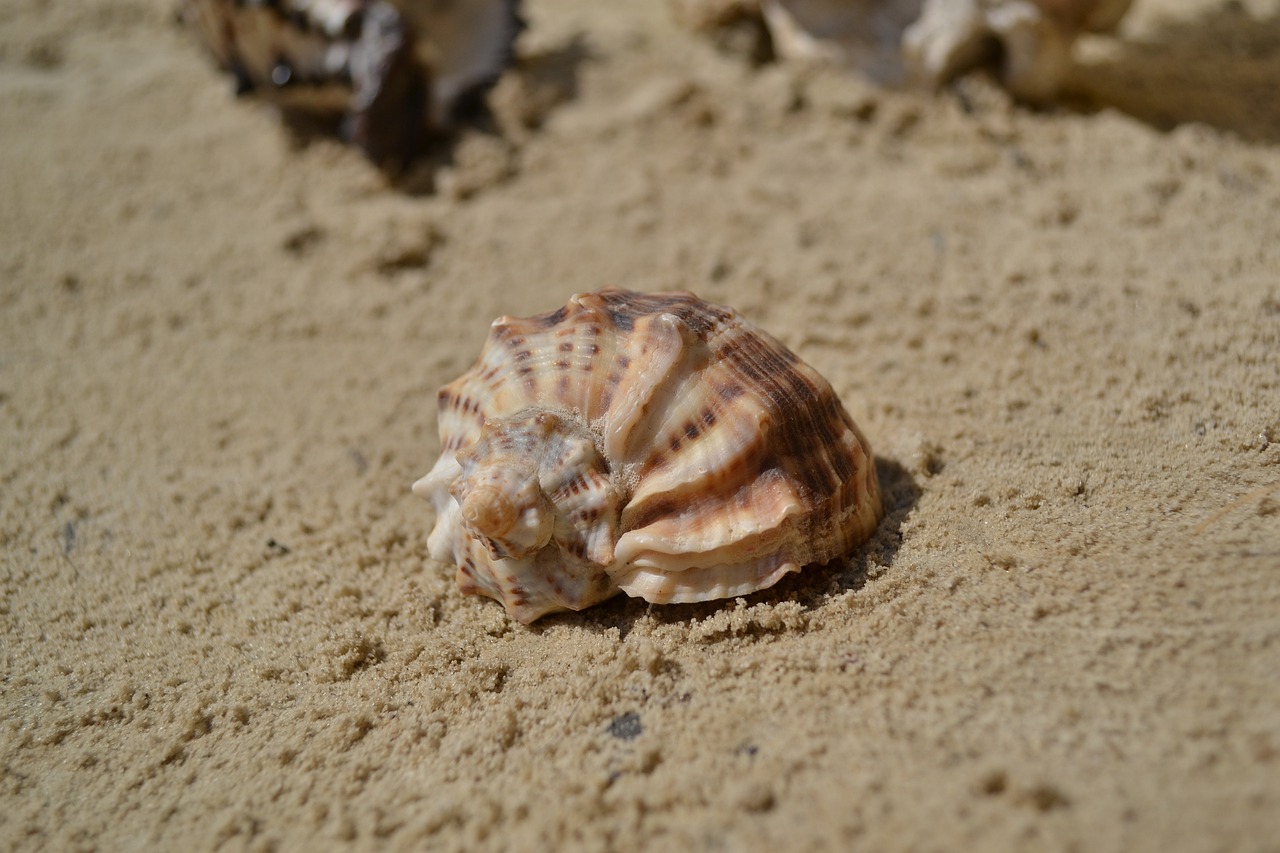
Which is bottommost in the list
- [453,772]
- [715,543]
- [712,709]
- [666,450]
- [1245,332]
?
[453,772]

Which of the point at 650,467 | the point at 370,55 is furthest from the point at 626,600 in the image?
the point at 370,55

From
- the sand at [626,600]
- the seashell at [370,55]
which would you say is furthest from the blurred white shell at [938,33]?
the seashell at [370,55]

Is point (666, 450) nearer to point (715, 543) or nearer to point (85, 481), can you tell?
point (715, 543)

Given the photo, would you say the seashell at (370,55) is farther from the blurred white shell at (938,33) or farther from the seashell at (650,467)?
the seashell at (650,467)

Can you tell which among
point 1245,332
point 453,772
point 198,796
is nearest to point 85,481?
point 198,796

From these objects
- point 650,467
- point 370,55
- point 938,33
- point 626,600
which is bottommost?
point 626,600

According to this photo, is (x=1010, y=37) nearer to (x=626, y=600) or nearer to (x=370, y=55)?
(x=370, y=55)
